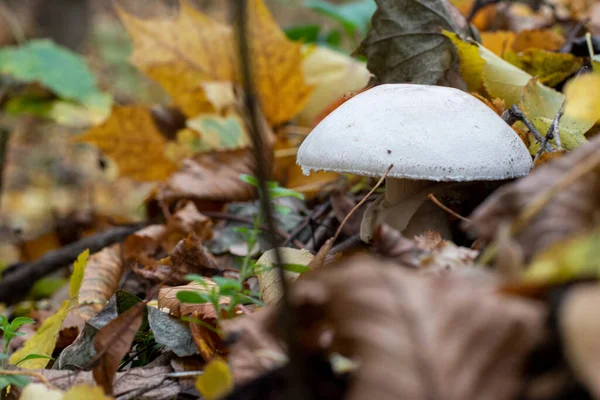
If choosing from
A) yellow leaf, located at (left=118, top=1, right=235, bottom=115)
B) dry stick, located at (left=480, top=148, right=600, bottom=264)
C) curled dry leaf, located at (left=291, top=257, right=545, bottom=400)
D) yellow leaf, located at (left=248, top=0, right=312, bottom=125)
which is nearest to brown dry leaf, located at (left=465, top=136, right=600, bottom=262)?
dry stick, located at (left=480, top=148, right=600, bottom=264)

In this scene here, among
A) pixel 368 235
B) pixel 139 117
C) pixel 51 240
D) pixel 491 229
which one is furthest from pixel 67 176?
pixel 491 229

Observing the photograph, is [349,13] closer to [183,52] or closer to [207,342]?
[183,52]

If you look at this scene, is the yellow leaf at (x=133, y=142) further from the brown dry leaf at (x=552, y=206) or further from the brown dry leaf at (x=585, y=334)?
the brown dry leaf at (x=585, y=334)

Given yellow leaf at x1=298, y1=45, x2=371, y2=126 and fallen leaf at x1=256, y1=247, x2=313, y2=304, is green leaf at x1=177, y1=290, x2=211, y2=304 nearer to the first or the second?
fallen leaf at x1=256, y1=247, x2=313, y2=304

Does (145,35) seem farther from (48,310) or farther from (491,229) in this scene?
(491,229)

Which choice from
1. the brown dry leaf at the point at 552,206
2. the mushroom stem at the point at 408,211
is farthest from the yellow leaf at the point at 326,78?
the brown dry leaf at the point at 552,206

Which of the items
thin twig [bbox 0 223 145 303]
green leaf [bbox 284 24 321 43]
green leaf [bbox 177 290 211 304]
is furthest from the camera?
green leaf [bbox 284 24 321 43]
